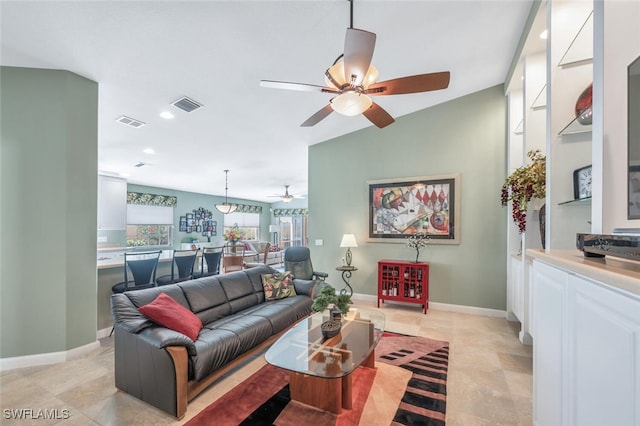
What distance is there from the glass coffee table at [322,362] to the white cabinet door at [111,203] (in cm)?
527

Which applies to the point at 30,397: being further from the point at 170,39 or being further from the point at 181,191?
the point at 181,191

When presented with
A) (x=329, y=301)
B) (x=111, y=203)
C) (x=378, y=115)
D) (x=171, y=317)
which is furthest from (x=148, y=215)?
(x=378, y=115)

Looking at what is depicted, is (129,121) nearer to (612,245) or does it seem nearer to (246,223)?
(612,245)

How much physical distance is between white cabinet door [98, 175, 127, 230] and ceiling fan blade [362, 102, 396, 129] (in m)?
5.75

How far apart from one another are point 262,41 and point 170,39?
0.80 metres

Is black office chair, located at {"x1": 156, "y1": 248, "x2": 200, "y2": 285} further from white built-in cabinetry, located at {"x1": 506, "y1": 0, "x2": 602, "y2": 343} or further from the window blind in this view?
the window blind

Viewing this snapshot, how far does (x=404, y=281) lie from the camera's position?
14.3 ft

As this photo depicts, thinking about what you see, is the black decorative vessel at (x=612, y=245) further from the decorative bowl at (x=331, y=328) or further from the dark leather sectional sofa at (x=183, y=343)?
the dark leather sectional sofa at (x=183, y=343)

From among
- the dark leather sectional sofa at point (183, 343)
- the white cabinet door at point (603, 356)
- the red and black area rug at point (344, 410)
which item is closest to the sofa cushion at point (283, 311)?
the dark leather sectional sofa at point (183, 343)

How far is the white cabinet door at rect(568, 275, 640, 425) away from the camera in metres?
0.76

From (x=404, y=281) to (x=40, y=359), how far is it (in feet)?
14.6

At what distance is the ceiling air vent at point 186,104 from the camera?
134 inches

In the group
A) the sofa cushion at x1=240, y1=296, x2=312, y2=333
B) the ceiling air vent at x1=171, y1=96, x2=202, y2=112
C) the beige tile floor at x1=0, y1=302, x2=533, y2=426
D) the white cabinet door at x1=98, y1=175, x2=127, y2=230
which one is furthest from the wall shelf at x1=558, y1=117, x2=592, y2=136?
the white cabinet door at x1=98, y1=175, x2=127, y2=230

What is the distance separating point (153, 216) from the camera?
8109mm
